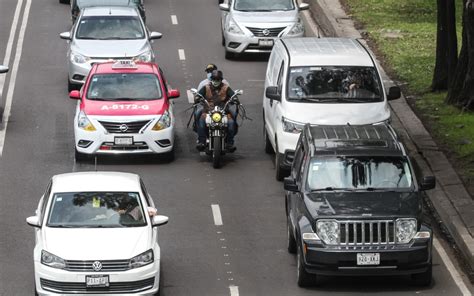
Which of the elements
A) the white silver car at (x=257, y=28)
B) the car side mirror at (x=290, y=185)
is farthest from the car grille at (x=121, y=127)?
the white silver car at (x=257, y=28)

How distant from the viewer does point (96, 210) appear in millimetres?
20344

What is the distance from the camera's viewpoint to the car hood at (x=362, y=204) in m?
20.3

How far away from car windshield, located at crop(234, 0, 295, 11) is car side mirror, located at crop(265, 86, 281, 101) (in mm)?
11533

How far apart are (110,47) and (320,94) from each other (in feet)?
27.9

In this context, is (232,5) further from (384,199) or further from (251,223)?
(384,199)

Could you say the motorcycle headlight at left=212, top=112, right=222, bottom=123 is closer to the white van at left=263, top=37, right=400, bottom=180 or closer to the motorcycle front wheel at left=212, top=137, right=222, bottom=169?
the motorcycle front wheel at left=212, top=137, right=222, bottom=169

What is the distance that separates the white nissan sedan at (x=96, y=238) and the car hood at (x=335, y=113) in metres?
6.19

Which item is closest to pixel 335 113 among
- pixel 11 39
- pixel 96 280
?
pixel 96 280

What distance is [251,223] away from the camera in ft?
79.9

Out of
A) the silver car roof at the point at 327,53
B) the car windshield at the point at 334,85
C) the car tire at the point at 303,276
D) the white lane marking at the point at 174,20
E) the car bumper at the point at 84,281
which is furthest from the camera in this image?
the white lane marking at the point at 174,20

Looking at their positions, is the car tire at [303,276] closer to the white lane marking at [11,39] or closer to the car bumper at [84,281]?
the car bumper at [84,281]

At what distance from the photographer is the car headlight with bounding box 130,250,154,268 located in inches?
760

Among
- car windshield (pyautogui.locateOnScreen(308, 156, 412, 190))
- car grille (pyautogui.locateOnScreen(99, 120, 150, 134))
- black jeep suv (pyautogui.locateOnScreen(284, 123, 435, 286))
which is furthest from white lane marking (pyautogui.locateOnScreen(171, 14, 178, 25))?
car windshield (pyautogui.locateOnScreen(308, 156, 412, 190))

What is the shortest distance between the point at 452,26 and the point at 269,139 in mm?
6388
